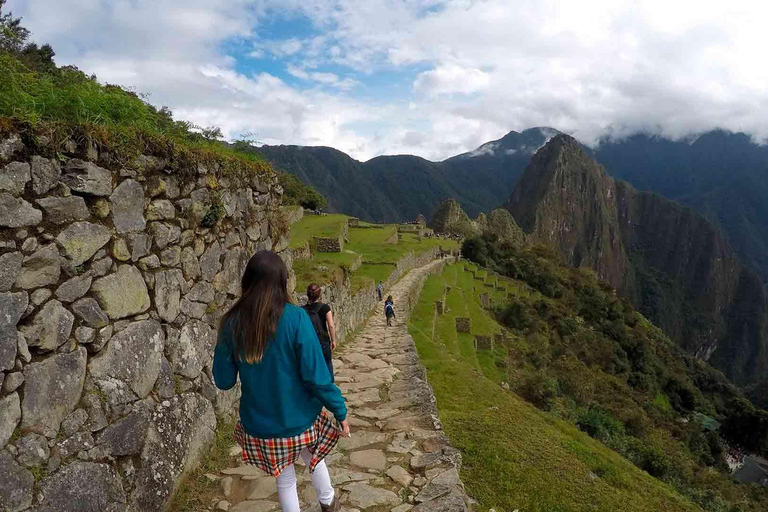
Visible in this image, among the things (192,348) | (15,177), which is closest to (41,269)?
(15,177)

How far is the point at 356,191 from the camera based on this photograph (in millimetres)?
185875

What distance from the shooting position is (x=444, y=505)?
155 inches

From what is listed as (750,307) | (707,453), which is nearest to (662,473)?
(707,453)

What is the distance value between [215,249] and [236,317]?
195cm

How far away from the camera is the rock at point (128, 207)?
127 inches

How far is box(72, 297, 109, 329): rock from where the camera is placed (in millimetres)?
2947

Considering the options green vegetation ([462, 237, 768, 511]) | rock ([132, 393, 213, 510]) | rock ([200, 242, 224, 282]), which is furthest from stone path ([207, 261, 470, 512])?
green vegetation ([462, 237, 768, 511])

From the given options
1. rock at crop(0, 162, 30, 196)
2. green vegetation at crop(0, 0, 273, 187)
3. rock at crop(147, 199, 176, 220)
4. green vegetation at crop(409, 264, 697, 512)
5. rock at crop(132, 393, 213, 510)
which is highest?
green vegetation at crop(0, 0, 273, 187)

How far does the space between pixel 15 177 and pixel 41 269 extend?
20.3 inches

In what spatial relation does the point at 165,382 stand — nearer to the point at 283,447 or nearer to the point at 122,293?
the point at 122,293

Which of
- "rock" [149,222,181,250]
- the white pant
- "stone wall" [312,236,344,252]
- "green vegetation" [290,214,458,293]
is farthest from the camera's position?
"stone wall" [312,236,344,252]

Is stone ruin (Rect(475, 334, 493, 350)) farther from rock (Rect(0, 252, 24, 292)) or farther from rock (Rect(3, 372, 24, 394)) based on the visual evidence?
rock (Rect(0, 252, 24, 292))

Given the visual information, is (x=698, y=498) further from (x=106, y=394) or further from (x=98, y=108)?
(x=98, y=108)

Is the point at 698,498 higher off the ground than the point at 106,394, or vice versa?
the point at 106,394
